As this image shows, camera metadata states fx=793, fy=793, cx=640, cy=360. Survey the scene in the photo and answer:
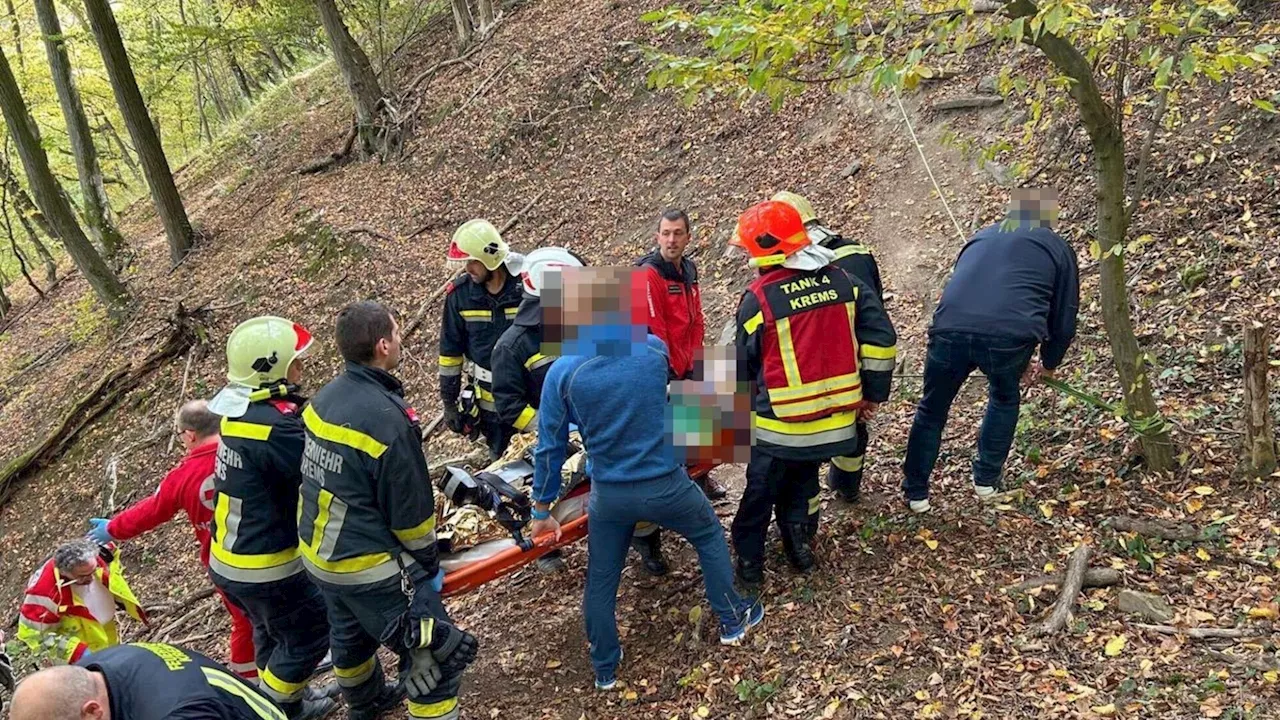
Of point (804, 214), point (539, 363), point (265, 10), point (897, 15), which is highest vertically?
point (265, 10)

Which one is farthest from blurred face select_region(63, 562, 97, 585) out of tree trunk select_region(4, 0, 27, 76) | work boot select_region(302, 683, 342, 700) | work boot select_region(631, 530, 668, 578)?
tree trunk select_region(4, 0, 27, 76)

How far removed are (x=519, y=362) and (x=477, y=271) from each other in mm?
819

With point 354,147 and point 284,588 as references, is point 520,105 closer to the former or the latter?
point 354,147

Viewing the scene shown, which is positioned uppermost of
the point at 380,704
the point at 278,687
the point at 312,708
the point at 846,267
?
the point at 846,267

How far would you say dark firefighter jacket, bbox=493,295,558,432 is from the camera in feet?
15.1

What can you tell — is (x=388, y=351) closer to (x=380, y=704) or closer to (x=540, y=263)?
(x=540, y=263)

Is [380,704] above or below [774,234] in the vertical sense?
below

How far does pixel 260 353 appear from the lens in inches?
144

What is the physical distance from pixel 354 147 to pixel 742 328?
13.5 metres

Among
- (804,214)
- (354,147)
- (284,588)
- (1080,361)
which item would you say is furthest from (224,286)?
(1080,361)

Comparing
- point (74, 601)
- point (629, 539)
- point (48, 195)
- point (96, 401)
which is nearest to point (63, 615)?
point (74, 601)

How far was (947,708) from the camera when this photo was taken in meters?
3.24

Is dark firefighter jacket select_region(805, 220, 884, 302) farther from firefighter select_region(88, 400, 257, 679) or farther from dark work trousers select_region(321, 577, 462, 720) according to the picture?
firefighter select_region(88, 400, 257, 679)

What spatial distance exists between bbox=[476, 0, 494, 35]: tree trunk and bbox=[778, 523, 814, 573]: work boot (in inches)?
588
